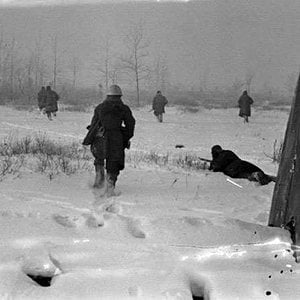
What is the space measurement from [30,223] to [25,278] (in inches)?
37.2

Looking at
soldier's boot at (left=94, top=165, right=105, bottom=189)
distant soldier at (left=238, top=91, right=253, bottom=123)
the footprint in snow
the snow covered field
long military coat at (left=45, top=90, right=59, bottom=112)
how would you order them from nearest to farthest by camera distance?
the snow covered field, the footprint in snow, soldier's boot at (left=94, top=165, right=105, bottom=189), long military coat at (left=45, top=90, right=59, bottom=112), distant soldier at (left=238, top=91, right=253, bottom=123)

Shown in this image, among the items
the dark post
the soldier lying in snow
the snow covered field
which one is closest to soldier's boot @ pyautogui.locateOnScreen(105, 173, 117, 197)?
the snow covered field

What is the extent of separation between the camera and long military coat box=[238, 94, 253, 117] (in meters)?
19.3

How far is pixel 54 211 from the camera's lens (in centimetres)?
412

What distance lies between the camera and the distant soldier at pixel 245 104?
1931 centimetres

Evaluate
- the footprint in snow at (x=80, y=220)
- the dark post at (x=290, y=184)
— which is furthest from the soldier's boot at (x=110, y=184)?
the dark post at (x=290, y=184)

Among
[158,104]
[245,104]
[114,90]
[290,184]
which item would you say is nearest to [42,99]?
[158,104]

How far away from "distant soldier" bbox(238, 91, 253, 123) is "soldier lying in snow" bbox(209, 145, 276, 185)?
1159 cm

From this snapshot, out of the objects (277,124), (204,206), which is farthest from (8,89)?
(204,206)

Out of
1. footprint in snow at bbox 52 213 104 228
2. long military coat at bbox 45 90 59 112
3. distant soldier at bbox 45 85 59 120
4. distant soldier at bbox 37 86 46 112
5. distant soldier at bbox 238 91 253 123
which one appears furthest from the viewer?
distant soldier at bbox 238 91 253 123

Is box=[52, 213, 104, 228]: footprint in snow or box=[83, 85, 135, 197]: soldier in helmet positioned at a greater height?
box=[83, 85, 135, 197]: soldier in helmet

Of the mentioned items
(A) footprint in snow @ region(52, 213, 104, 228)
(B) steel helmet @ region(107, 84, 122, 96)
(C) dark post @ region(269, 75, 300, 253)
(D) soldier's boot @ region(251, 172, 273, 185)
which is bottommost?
(D) soldier's boot @ region(251, 172, 273, 185)

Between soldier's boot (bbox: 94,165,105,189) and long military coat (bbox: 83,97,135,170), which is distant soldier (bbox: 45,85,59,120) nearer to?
soldier's boot (bbox: 94,165,105,189)

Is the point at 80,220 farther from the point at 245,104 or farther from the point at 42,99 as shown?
the point at 245,104
